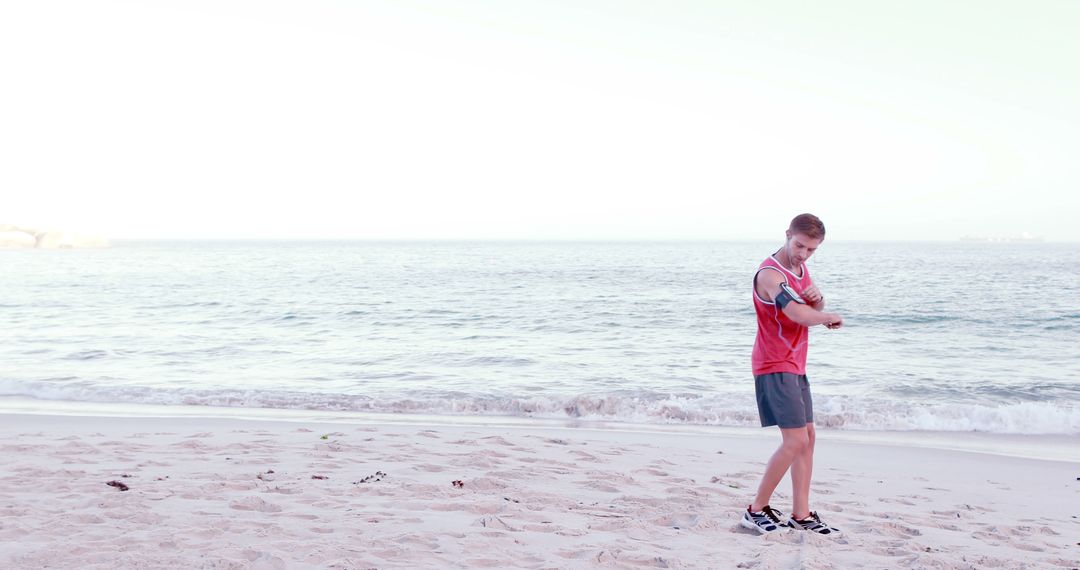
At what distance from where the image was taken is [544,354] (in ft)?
46.6

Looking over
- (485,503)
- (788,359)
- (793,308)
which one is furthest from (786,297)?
(485,503)

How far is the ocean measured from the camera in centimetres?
973

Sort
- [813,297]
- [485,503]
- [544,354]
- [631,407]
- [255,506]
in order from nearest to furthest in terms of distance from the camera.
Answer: [813,297]
[255,506]
[485,503]
[631,407]
[544,354]

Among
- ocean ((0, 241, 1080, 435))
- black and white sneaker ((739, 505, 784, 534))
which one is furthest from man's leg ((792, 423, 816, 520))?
ocean ((0, 241, 1080, 435))

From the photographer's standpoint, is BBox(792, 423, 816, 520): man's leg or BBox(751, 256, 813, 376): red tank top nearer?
BBox(751, 256, 813, 376): red tank top

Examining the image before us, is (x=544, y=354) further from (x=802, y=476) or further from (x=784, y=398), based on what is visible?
(x=784, y=398)

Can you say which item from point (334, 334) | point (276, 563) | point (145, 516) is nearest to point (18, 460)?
point (145, 516)

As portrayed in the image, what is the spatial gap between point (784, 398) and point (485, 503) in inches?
73.1

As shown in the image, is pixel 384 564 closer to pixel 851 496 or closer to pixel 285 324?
pixel 851 496

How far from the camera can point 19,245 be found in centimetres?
9938

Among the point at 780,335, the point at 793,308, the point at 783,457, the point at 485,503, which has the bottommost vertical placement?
the point at 485,503

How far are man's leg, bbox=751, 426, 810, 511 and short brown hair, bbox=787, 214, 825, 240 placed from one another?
1.05m

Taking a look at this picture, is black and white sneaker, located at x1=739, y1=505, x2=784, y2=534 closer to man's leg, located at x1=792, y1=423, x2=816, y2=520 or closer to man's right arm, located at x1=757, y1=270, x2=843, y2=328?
man's leg, located at x1=792, y1=423, x2=816, y2=520

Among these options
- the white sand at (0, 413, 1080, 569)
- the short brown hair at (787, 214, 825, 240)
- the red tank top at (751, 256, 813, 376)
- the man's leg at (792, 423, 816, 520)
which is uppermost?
the short brown hair at (787, 214, 825, 240)
